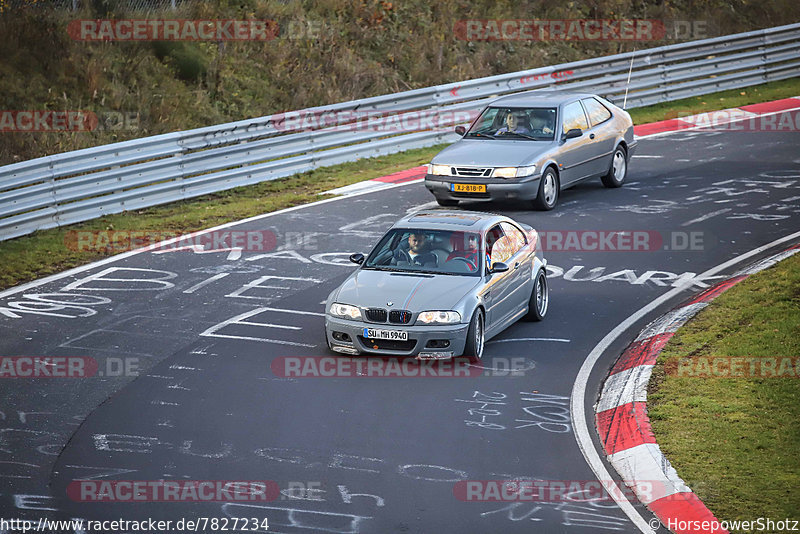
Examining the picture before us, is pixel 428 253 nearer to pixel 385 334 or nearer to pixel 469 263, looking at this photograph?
pixel 469 263

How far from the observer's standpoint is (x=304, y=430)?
9477 mm

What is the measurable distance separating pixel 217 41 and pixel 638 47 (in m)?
13.6

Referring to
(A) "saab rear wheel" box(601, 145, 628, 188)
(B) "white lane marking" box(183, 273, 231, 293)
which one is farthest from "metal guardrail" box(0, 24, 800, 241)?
(A) "saab rear wheel" box(601, 145, 628, 188)

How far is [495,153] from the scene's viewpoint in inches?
685

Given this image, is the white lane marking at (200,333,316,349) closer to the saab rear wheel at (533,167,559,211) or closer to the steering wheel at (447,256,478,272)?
the steering wheel at (447,256,478,272)

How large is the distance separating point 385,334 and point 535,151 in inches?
283

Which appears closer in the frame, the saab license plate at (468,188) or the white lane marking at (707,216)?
the white lane marking at (707,216)

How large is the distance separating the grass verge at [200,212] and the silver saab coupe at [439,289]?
5506mm

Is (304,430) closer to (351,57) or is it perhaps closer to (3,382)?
(3,382)

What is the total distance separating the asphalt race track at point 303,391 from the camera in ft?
26.3

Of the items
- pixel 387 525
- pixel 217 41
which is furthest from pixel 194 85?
pixel 387 525

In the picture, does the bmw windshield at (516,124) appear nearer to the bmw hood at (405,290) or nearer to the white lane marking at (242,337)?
the white lane marking at (242,337)

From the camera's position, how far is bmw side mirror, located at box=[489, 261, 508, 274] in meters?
11.7

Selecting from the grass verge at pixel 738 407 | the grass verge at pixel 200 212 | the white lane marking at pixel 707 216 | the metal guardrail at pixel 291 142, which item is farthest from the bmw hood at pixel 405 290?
the metal guardrail at pixel 291 142
